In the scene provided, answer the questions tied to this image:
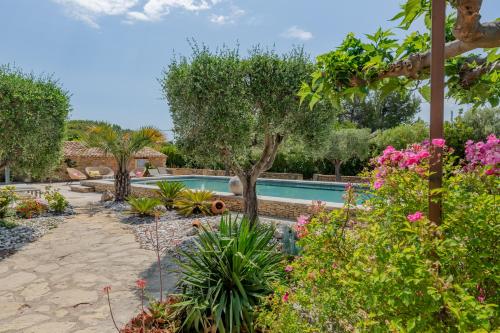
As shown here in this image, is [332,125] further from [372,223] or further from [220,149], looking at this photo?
[372,223]

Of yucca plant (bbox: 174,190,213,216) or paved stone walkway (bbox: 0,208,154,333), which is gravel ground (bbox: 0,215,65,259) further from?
yucca plant (bbox: 174,190,213,216)

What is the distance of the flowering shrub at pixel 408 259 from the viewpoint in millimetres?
1670

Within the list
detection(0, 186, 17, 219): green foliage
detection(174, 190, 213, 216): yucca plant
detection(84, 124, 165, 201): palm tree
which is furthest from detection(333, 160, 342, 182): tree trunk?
detection(0, 186, 17, 219): green foliage

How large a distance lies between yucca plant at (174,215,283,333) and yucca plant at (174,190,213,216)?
6.55 meters

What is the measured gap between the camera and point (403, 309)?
1812 millimetres

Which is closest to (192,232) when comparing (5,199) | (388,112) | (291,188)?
(5,199)

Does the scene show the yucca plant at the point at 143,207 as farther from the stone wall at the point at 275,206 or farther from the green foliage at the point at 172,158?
the green foliage at the point at 172,158

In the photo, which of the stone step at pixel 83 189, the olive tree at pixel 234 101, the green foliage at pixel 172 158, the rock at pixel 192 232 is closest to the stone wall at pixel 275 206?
the olive tree at pixel 234 101

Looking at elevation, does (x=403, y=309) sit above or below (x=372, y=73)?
below

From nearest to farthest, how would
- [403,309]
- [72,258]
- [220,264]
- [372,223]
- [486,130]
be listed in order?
[403,309]
[372,223]
[220,264]
[72,258]
[486,130]

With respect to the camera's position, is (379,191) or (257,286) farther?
(257,286)

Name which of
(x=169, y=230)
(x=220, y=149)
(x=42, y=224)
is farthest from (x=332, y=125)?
(x=42, y=224)

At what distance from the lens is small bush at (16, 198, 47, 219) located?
36.8 feet

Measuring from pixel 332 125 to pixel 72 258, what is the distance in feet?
23.0
